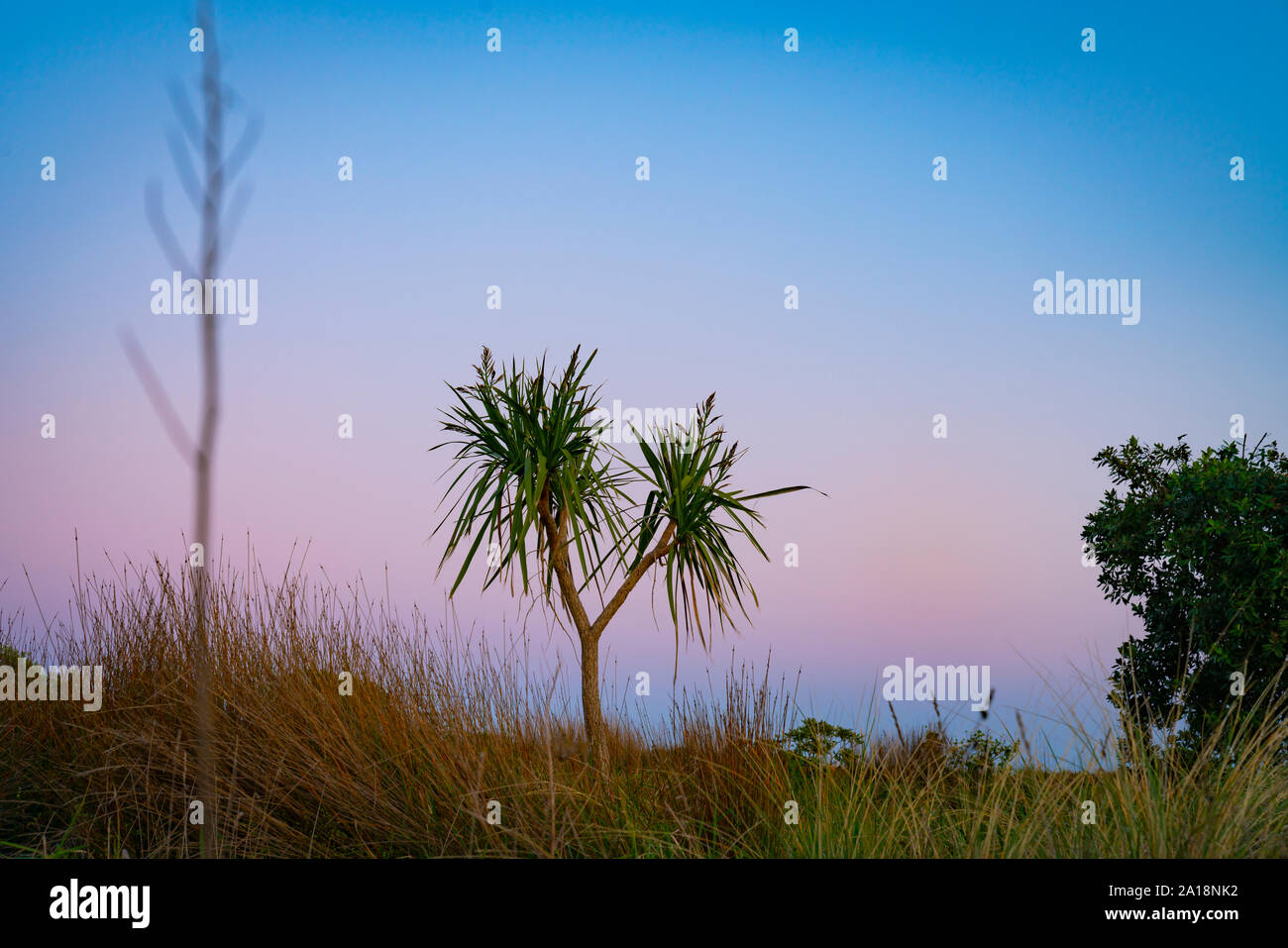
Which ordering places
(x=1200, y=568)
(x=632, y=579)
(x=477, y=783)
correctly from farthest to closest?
(x=1200, y=568) → (x=632, y=579) → (x=477, y=783)

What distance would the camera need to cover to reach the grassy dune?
3.61 metres

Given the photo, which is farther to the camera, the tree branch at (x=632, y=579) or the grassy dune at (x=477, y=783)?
the tree branch at (x=632, y=579)

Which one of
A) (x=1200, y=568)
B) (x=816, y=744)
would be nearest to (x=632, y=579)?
(x=816, y=744)

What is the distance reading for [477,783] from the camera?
3955mm

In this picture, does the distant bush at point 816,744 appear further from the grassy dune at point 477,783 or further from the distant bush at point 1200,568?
the distant bush at point 1200,568

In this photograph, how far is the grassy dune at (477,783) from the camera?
3.61 metres

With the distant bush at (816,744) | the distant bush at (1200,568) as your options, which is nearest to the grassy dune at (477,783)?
the distant bush at (816,744)

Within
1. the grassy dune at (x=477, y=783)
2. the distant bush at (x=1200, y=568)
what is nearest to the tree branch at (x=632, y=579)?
the grassy dune at (x=477, y=783)

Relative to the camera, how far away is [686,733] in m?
4.91

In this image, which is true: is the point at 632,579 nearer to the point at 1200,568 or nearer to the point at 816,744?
the point at 816,744

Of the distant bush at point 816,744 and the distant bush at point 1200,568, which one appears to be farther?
the distant bush at point 1200,568
